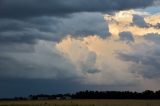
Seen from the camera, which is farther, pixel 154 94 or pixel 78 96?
pixel 78 96

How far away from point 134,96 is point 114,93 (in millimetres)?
13891

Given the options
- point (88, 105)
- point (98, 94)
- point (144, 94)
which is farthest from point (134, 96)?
point (88, 105)

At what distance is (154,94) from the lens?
176m

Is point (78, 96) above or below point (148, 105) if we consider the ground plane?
above

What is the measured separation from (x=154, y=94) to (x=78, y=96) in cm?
3732

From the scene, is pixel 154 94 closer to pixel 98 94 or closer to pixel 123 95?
pixel 123 95

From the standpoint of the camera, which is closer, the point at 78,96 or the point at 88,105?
the point at 88,105

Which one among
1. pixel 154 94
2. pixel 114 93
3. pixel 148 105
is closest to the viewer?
pixel 148 105

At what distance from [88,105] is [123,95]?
66.1m

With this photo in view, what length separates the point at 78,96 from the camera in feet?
645

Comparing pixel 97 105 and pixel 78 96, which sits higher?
pixel 78 96

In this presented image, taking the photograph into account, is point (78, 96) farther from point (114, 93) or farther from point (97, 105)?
point (97, 105)

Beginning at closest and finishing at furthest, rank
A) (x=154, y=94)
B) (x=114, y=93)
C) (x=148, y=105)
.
A: (x=148, y=105) → (x=154, y=94) → (x=114, y=93)

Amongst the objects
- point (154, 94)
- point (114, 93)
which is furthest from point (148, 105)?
point (114, 93)
